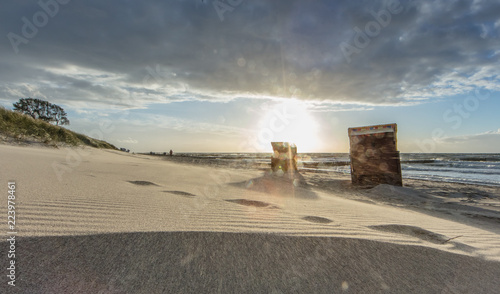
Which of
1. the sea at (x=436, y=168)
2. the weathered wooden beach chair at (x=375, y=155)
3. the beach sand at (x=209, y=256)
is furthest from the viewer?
the sea at (x=436, y=168)

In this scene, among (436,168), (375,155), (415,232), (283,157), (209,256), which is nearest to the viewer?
(209,256)

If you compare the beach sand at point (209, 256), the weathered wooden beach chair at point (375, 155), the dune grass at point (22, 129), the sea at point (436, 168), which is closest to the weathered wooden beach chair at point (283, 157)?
the sea at point (436, 168)

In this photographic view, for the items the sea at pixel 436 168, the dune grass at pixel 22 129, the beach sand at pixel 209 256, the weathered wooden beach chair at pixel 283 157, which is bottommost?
the sea at pixel 436 168

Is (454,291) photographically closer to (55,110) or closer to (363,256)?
(363,256)

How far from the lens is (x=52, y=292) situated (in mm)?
1328

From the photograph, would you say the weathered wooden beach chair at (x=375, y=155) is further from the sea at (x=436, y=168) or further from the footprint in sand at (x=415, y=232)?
the footprint in sand at (x=415, y=232)

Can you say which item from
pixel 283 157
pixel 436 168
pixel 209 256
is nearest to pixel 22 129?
pixel 283 157

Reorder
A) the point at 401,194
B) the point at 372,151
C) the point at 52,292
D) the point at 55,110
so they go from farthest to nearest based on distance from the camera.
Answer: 1. the point at 55,110
2. the point at 372,151
3. the point at 401,194
4. the point at 52,292

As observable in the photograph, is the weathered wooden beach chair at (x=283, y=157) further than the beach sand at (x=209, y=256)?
Yes

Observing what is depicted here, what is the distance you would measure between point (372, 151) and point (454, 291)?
909cm

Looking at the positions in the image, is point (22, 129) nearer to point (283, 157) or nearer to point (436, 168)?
point (283, 157)

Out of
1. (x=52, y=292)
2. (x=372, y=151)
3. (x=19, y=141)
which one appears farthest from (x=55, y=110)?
(x=52, y=292)

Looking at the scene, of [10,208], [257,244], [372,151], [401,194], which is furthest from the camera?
[372,151]

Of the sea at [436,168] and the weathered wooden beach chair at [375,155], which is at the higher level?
the weathered wooden beach chair at [375,155]
